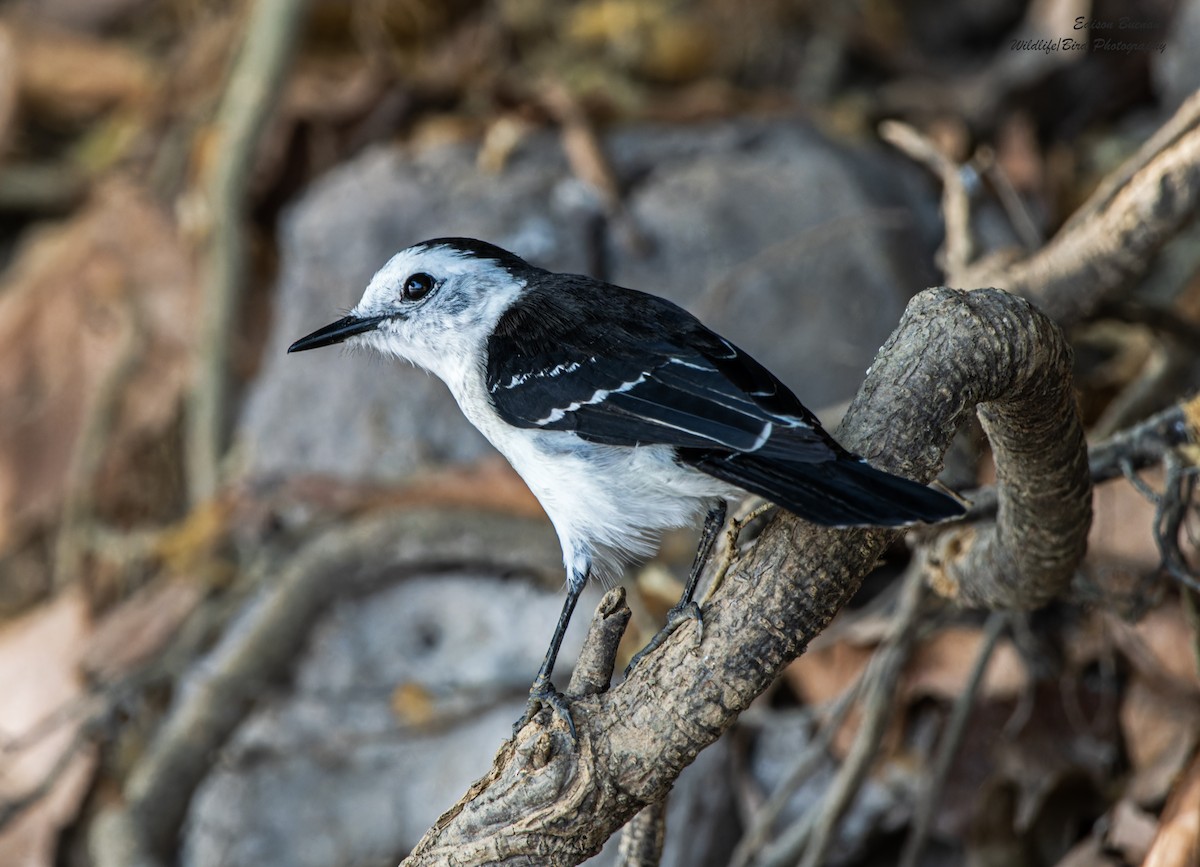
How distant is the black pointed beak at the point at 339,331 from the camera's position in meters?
2.64

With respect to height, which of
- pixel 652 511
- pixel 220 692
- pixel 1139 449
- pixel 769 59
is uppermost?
pixel 769 59

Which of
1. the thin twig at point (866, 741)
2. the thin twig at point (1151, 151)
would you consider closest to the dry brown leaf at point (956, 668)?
the thin twig at point (866, 741)

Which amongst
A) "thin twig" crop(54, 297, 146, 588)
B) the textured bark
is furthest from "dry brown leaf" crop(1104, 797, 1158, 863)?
"thin twig" crop(54, 297, 146, 588)

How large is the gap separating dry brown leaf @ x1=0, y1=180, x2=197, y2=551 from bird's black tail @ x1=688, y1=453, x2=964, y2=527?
11.7ft

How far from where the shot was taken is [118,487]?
4.90 metres

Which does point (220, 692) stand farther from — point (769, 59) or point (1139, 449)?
point (769, 59)

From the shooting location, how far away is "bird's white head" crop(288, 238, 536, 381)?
271cm

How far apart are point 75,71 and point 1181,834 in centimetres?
553

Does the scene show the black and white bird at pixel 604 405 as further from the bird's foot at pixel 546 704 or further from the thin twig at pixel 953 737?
the thin twig at pixel 953 737

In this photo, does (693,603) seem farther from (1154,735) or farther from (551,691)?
(1154,735)

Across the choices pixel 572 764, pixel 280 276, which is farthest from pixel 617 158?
pixel 572 764

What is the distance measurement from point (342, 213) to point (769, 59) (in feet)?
7.19

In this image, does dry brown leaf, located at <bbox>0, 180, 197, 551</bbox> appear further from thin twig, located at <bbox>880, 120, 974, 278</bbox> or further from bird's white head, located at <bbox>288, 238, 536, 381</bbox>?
thin twig, located at <bbox>880, 120, 974, 278</bbox>

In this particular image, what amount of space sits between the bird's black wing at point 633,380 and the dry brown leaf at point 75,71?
4.10 meters
